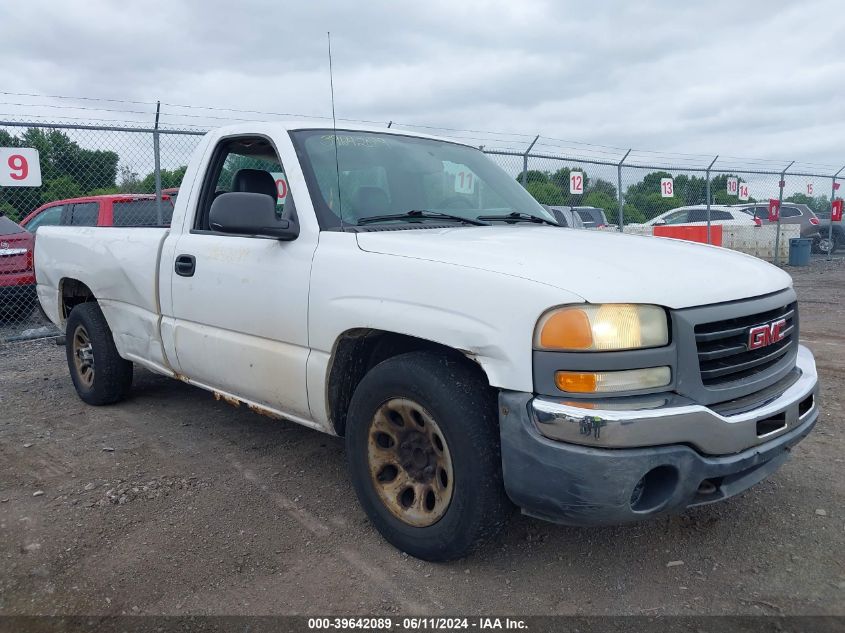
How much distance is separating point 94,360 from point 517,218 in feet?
10.7

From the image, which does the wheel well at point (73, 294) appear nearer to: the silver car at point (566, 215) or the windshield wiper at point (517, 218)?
the windshield wiper at point (517, 218)

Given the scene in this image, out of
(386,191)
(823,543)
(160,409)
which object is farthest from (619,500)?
(160,409)

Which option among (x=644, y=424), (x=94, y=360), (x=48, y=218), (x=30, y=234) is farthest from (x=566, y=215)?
(x=644, y=424)

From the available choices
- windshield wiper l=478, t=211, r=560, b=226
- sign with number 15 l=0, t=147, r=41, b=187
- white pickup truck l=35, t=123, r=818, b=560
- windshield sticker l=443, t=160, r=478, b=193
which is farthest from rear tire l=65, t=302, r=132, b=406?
sign with number 15 l=0, t=147, r=41, b=187

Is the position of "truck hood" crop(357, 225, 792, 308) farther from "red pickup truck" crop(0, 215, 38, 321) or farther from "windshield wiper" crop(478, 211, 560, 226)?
"red pickup truck" crop(0, 215, 38, 321)

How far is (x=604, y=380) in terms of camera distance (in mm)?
2420

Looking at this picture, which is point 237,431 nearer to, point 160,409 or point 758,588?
point 160,409

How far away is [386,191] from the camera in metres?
A: 3.58

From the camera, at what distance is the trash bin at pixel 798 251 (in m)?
16.9

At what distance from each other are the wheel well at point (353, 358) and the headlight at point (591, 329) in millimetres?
737

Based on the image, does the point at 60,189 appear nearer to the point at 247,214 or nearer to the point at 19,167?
the point at 19,167

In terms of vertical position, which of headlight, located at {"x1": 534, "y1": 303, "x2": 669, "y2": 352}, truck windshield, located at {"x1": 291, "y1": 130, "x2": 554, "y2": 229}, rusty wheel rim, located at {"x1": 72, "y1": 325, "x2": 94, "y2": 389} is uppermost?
truck windshield, located at {"x1": 291, "y1": 130, "x2": 554, "y2": 229}

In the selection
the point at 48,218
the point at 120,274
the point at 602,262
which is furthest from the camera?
the point at 48,218

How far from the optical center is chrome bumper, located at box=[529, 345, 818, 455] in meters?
2.36
